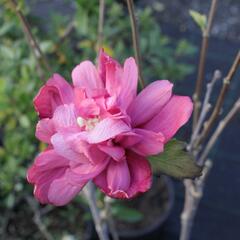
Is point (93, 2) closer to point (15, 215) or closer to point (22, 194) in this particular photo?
point (22, 194)

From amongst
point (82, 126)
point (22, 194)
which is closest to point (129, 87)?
point (82, 126)

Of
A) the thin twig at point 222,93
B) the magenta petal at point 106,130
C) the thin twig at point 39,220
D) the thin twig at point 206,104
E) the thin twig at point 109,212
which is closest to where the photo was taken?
the magenta petal at point 106,130

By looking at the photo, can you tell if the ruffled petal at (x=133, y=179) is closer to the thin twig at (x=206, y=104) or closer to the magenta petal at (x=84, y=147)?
the magenta petal at (x=84, y=147)

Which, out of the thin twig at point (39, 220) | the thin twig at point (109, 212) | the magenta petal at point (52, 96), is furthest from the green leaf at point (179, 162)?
the thin twig at point (39, 220)

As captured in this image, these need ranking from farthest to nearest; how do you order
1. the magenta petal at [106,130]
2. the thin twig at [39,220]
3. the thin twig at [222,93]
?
the thin twig at [39,220], the thin twig at [222,93], the magenta petal at [106,130]

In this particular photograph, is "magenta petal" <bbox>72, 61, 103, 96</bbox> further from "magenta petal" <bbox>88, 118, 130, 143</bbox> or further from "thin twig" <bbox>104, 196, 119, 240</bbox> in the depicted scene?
"thin twig" <bbox>104, 196, 119, 240</bbox>

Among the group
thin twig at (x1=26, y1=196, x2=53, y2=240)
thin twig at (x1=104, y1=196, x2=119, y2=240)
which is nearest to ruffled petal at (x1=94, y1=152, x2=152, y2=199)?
thin twig at (x1=104, y1=196, x2=119, y2=240)
